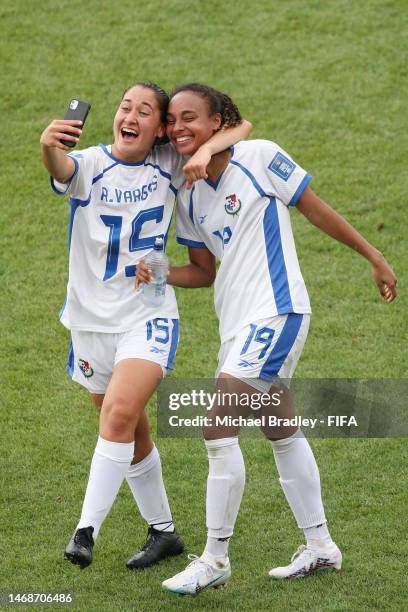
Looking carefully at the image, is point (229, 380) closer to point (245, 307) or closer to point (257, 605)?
point (245, 307)

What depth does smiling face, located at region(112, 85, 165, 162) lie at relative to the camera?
5473 millimetres

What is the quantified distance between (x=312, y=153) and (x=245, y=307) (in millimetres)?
5044

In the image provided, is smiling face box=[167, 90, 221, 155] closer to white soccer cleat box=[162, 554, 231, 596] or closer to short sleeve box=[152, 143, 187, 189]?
short sleeve box=[152, 143, 187, 189]

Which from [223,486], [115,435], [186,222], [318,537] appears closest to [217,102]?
[186,222]

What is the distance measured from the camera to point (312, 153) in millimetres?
10258

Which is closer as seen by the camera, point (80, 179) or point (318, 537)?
point (80, 179)

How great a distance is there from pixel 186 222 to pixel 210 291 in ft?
→ 11.0

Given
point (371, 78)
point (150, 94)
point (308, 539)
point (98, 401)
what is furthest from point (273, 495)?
point (371, 78)

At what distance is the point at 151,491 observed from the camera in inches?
235

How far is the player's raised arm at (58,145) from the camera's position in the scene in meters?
5.17

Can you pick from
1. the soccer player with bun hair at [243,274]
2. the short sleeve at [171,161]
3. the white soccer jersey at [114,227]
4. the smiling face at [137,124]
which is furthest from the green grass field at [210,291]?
the smiling face at [137,124]

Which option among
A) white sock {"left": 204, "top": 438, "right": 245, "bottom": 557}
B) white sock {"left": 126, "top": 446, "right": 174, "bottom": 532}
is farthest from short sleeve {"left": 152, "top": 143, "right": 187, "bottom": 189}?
white sock {"left": 126, "top": 446, "right": 174, "bottom": 532}

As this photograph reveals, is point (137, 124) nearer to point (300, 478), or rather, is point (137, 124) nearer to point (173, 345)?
point (173, 345)

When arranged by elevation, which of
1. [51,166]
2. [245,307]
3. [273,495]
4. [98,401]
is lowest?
[273,495]
